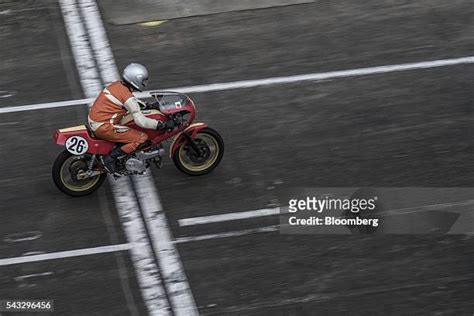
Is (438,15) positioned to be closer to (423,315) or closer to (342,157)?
(342,157)

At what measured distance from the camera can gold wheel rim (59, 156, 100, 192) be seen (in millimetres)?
14284

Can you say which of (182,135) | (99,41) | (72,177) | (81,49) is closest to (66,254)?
(72,177)

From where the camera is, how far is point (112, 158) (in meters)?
14.3

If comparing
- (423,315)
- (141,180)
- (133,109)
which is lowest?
(423,315)

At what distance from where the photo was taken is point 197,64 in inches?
688

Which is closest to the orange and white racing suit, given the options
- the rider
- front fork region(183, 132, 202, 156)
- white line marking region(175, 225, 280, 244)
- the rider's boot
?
the rider

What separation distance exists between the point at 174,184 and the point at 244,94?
8.75 feet

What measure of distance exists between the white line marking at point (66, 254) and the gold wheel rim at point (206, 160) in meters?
1.81

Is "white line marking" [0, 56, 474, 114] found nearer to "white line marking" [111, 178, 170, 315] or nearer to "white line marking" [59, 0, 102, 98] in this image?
"white line marking" [59, 0, 102, 98]

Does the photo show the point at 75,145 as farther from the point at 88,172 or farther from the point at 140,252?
the point at 140,252

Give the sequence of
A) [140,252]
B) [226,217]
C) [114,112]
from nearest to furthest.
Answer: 1. [140,252]
2. [114,112]
3. [226,217]

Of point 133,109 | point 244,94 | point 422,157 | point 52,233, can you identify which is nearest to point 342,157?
point 422,157

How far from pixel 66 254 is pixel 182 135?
250cm

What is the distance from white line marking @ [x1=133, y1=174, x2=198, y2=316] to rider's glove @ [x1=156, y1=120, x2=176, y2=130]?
0.96 metres
